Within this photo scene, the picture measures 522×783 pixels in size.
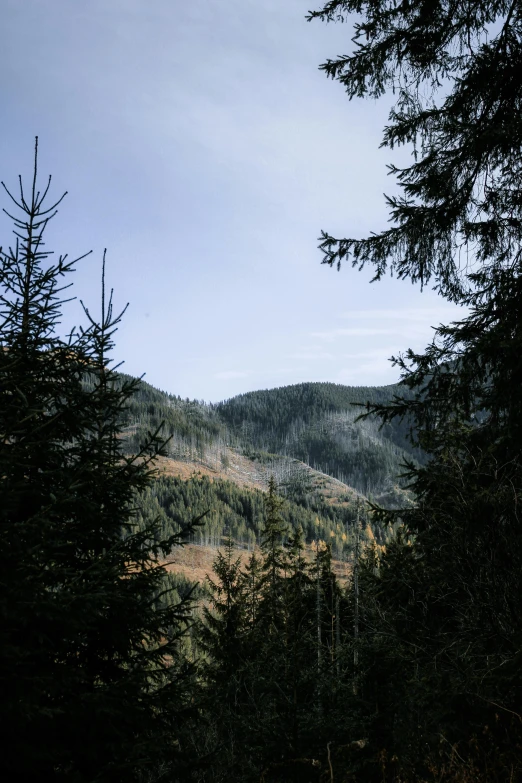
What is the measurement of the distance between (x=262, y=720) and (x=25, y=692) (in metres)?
6.37

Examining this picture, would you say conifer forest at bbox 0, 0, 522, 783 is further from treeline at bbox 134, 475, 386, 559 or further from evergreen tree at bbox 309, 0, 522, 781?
treeline at bbox 134, 475, 386, 559

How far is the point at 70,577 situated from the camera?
4.61 m

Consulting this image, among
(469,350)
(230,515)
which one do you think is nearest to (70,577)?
(469,350)

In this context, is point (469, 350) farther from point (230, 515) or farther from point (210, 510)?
point (230, 515)

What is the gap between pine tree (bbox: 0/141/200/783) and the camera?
12.0ft

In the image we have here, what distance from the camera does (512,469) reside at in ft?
19.9

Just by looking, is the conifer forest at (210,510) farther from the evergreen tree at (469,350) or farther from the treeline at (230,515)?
the treeline at (230,515)

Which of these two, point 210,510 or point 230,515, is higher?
point 210,510

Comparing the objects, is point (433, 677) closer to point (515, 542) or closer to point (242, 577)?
point (515, 542)

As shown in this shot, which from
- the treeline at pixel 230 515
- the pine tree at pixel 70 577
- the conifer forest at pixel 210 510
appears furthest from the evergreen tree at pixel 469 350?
the treeline at pixel 230 515

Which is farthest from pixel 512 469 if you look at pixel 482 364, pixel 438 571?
pixel 438 571

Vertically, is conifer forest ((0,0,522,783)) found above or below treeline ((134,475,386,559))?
above

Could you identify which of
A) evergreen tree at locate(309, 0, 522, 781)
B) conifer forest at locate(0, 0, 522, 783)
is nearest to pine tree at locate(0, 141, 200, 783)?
conifer forest at locate(0, 0, 522, 783)

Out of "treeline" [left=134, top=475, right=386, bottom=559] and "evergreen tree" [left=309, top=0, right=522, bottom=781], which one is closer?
"evergreen tree" [left=309, top=0, right=522, bottom=781]
